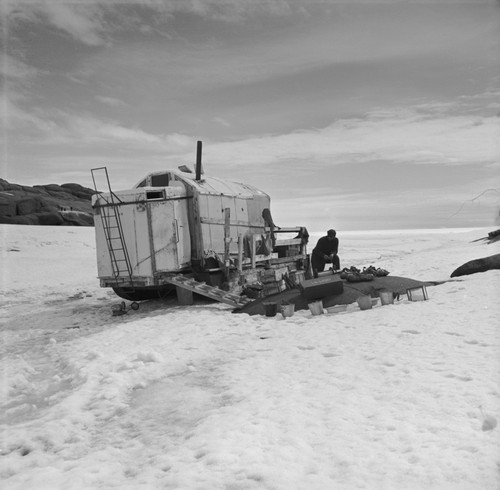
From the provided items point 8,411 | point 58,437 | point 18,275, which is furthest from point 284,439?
point 18,275

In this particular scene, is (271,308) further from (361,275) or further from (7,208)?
(7,208)

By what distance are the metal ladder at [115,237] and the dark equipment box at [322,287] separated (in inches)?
188

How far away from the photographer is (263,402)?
16.2ft

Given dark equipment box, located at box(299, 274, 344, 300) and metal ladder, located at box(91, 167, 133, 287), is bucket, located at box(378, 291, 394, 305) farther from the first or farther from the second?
metal ladder, located at box(91, 167, 133, 287)

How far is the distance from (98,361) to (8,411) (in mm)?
1642

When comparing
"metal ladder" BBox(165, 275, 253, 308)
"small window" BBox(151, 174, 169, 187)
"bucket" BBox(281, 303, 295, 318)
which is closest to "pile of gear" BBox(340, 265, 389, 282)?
"bucket" BBox(281, 303, 295, 318)

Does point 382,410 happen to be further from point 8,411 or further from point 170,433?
point 8,411

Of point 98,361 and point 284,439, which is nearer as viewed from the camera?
point 284,439

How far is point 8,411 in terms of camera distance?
558cm

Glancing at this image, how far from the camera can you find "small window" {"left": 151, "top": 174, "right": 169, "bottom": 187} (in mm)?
13219

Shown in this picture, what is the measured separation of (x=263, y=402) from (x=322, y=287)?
20.2ft

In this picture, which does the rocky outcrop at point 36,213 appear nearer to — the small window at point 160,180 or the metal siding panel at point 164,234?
the small window at point 160,180

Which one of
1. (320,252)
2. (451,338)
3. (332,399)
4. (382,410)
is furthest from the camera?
(320,252)

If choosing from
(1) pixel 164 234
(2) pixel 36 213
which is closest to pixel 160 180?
(1) pixel 164 234
